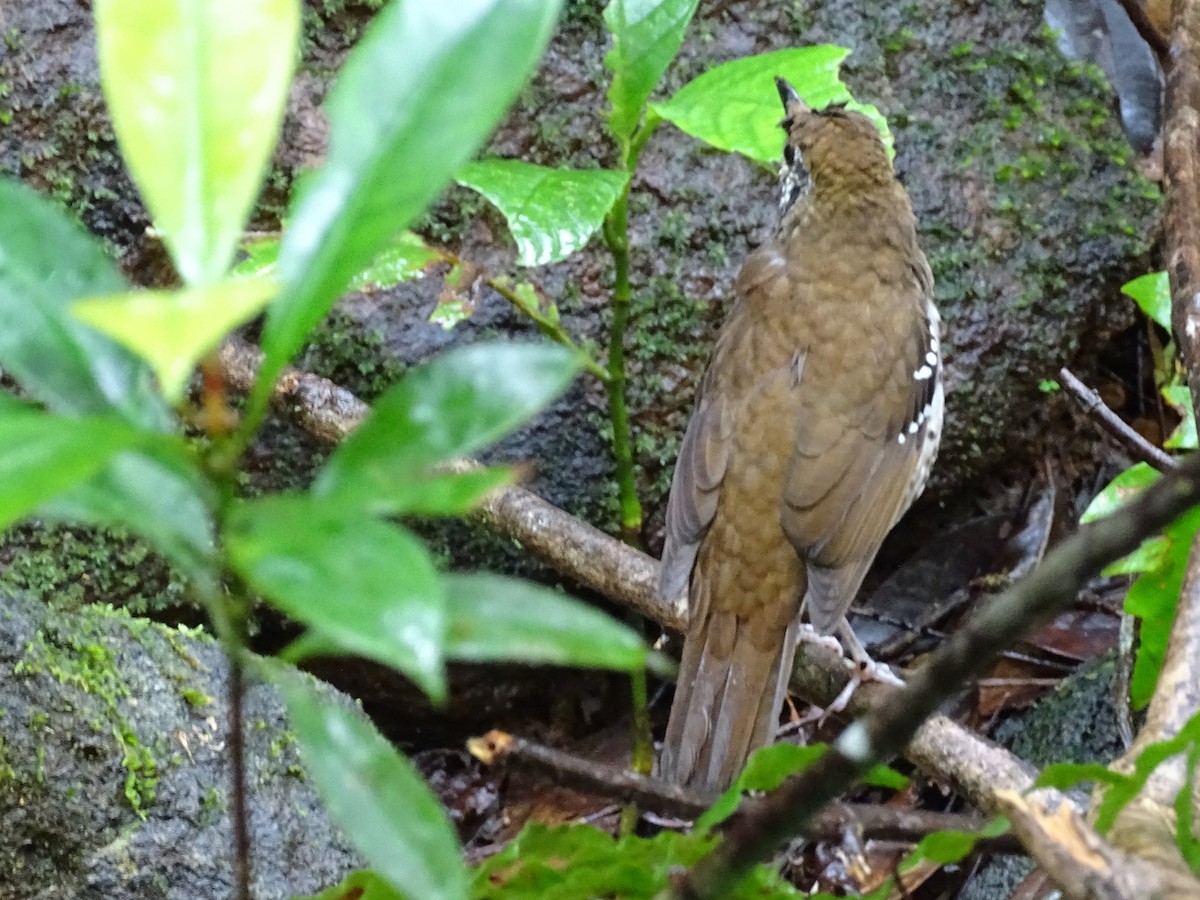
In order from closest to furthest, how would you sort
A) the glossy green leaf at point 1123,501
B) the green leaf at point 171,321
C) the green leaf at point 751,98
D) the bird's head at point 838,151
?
the green leaf at point 171,321 → the glossy green leaf at point 1123,501 → the green leaf at point 751,98 → the bird's head at point 838,151

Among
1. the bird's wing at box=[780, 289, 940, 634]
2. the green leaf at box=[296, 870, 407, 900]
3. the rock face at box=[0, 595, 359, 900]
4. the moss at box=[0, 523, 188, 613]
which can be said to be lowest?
the moss at box=[0, 523, 188, 613]

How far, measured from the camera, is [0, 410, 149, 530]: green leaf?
53cm

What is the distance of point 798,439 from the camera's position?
2.63 m

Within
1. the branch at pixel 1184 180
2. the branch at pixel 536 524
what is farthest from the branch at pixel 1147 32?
the branch at pixel 536 524

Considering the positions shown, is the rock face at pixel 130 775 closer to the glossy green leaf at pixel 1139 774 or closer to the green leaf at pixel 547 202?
the green leaf at pixel 547 202

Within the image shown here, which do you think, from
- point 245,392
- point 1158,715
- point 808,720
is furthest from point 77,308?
point 808,720

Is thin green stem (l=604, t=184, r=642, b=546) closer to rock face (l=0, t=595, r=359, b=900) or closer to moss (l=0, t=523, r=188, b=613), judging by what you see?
rock face (l=0, t=595, r=359, b=900)

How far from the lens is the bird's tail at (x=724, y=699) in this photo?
238 centimetres

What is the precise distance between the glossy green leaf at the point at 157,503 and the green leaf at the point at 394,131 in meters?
0.07

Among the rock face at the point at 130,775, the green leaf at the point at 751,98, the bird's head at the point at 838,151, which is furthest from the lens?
the bird's head at the point at 838,151

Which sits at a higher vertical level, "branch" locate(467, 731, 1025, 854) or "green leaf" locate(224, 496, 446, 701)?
"green leaf" locate(224, 496, 446, 701)

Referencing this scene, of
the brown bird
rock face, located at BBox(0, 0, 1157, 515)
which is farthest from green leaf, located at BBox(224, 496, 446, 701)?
rock face, located at BBox(0, 0, 1157, 515)

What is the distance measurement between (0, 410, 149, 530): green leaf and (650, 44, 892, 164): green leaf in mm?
1755

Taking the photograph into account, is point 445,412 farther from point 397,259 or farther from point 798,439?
point 798,439
